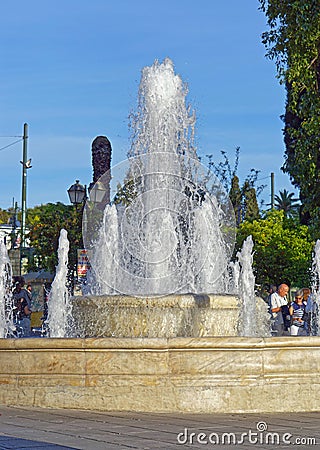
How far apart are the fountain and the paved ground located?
9.9 inches

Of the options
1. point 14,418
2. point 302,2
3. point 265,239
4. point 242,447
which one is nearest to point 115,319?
point 14,418

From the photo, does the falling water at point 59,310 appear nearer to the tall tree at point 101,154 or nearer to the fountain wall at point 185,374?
the fountain wall at point 185,374

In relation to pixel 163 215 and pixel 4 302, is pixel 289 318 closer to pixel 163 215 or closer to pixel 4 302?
pixel 163 215

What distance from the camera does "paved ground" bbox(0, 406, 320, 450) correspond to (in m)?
6.80

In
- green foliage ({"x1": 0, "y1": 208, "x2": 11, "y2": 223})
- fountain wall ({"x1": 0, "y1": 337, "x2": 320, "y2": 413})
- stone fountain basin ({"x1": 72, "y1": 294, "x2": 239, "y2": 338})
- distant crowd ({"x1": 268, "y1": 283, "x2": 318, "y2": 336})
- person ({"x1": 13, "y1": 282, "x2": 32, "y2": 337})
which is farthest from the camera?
green foliage ({"x1": 0, "y1": 208, "x2": 11, "y2": 223})

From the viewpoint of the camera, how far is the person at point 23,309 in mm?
16922

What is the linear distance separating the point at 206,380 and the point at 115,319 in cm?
210

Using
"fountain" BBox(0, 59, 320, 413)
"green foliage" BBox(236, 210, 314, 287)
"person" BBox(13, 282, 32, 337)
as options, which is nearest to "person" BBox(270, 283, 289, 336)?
"fountain" BBox(0, 59, 320, 413)

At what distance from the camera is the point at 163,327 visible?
34.9ft

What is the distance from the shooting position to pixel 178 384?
8.84m

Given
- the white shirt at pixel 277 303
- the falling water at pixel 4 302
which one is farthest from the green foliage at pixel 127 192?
the white shirt at pixel 277 303

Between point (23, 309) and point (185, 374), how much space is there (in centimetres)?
885

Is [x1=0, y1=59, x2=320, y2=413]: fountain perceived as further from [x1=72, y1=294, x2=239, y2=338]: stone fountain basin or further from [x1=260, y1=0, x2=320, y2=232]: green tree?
[x1=260, y1=0, x2=320, y2=232]: green tree

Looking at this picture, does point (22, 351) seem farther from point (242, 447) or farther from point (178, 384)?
point (242, 447)
